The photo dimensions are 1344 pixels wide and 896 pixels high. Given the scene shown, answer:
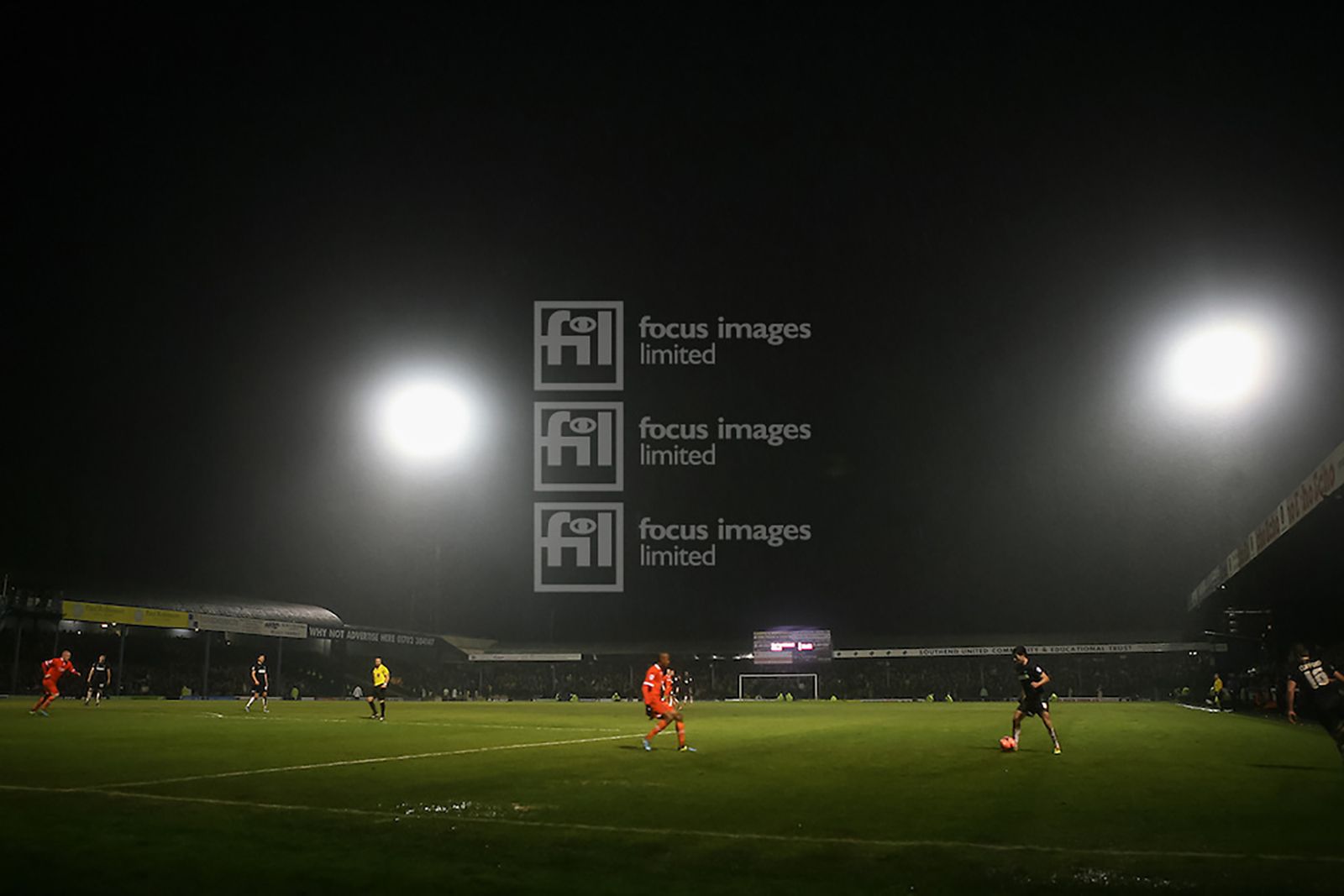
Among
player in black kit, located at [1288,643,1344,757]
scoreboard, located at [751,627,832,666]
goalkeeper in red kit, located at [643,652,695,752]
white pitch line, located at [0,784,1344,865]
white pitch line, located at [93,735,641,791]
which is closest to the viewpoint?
white pitch line, located at [0,784,1344,865]

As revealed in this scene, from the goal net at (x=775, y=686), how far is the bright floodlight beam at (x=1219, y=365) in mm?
43206

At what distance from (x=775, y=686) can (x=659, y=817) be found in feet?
227

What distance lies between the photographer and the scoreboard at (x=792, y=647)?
72.8 m

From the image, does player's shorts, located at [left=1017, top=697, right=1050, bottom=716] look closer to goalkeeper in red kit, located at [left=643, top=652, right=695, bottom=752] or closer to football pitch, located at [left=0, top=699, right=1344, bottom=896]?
football pitch, located at [left=0, top=699, right=1344, bottom=896]

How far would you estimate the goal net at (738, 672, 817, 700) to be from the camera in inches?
3004

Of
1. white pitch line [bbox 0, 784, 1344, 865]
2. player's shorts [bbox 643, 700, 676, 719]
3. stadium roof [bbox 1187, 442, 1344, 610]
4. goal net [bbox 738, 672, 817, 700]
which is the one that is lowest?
goal net [bbox 738, 672, 817, 700]

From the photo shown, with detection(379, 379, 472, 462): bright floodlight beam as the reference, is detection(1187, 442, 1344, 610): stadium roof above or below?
below

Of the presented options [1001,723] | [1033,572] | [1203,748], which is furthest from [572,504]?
[1033,572]

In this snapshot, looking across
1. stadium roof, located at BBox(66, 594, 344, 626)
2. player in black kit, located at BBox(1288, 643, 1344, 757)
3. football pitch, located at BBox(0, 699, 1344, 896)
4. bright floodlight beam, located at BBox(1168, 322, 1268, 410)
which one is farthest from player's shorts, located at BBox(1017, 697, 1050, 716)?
stadium roof, located at BBox(66, 594, 344, 626)

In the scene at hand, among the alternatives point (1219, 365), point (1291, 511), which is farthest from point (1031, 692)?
point (1219, 365)

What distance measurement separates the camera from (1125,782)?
1398 centimetres

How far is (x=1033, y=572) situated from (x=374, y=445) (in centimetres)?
4761

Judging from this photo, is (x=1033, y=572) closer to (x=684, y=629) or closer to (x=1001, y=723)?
(x=684, y=629)

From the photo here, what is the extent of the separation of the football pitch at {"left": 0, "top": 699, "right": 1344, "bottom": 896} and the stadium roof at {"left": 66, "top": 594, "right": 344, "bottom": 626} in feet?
127
